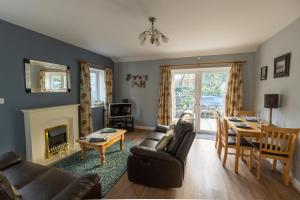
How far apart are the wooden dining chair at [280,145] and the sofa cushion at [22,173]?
296cm

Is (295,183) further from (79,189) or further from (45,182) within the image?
(45,182)

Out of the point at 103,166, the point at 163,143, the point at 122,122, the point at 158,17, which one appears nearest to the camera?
the point at 163,143

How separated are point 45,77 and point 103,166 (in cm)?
208

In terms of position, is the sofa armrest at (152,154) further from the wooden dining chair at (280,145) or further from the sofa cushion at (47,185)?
the wooden dining chair at (280,145)

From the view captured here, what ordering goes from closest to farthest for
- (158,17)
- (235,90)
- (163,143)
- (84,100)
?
(163,143), (158,17), (84,100), (235,90)

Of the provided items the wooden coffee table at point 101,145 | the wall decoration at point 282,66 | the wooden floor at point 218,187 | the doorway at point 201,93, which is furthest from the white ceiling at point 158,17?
the wooden floor at point 218,187

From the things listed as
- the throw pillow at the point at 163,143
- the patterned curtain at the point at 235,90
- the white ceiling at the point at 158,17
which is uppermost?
the white ceiling at the point at 158,17

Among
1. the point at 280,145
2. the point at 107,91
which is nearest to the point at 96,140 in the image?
the point at 107,91

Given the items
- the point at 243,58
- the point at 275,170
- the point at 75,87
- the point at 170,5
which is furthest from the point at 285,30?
the point at 75,87

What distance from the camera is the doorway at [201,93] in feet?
14.7

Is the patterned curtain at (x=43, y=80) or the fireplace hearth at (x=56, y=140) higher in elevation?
the patterned curtain at (x=43, y=80)

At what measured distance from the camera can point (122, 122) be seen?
503 cm

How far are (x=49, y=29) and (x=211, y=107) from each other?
4.36 metres

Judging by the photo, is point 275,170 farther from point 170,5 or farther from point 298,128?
point 170,5
